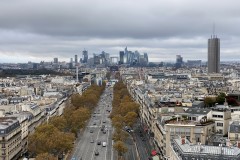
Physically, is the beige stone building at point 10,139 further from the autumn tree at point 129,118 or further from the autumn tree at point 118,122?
the autumn tree at point 129,118

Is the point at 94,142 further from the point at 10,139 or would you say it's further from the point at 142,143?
the point at 10,139

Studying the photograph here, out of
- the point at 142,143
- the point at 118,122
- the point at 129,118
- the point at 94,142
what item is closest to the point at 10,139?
the point at 94,142

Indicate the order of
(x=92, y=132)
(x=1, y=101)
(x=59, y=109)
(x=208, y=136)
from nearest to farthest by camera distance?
1. (x=208, y=136)
2. (x=92, y=132)
3. (x=1, y=101)
4. (x=59, y=109)

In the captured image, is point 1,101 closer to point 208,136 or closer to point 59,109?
point 59,109

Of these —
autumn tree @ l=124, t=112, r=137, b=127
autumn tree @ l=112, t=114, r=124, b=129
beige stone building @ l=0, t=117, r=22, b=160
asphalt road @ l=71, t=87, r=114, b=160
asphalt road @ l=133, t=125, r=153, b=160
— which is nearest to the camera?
beige stone building @ l=0, t=117, r=22, b=160

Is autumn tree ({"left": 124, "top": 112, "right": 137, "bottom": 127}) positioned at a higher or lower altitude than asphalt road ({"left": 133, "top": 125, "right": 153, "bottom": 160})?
higher

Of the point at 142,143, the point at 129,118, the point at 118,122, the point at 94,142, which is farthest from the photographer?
the point at 129,118

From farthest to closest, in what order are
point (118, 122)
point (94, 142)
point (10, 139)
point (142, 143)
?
point (118, 122) → point (94, 142) → point (142, 143) → point (10, 139)

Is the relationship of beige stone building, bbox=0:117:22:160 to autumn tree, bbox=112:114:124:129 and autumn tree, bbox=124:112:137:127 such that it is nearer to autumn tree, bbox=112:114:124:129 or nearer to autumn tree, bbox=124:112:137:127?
autumn tree, bbox=112:114:124:129

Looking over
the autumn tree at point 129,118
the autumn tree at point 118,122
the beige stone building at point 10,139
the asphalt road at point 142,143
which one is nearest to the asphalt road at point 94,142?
the autumn tree at point 118,122

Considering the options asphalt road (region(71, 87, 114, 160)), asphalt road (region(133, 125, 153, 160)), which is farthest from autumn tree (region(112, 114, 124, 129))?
asphalt road (region(133, 125, 153, 160))

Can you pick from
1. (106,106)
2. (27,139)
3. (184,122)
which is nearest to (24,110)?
(27,139)
